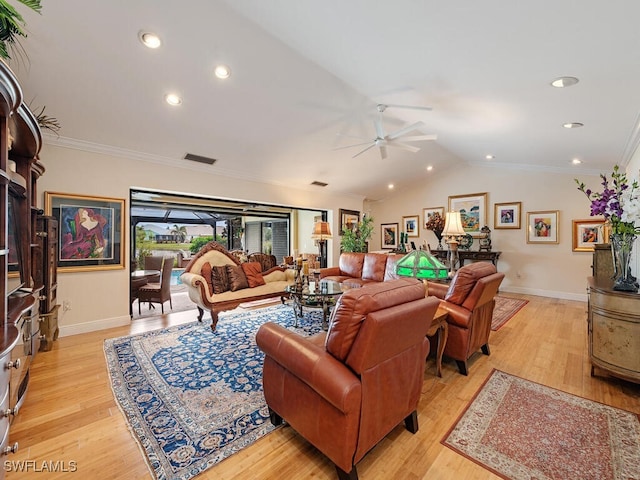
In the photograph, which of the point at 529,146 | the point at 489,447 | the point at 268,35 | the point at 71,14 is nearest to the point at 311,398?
the point at 489,447

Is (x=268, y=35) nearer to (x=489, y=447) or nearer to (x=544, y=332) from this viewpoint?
(x=489, y=447)

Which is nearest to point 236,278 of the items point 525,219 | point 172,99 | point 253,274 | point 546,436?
point 253,274

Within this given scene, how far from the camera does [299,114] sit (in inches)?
155

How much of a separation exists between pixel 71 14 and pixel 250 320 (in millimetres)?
3811

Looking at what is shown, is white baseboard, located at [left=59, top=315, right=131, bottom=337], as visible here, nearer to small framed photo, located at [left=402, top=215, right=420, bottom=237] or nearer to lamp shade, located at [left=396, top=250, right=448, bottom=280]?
lamp shade, located at [left=396, top=250, right=448, bottom=280]

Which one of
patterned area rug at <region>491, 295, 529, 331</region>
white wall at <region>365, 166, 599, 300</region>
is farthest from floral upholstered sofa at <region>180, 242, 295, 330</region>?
white wall at <region>365, 166, 599, 300</region>

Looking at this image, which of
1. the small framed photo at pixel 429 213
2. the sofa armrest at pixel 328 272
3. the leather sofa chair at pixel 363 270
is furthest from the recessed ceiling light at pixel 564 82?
the small framed photo at pixel 429 213

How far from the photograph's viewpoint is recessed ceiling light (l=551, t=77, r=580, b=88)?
8.02ft

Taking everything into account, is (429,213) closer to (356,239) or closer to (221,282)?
(356,239)

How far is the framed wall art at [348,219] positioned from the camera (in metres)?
7.75

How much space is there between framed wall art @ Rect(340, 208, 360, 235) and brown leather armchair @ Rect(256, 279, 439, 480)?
6043 mm

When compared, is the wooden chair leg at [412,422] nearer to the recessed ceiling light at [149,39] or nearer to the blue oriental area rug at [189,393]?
the blue oriental area rug at [189,393]

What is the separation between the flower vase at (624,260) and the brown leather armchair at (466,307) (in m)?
0.93

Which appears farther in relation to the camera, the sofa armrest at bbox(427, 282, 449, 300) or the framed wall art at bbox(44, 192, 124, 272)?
the framed wall art at bbox(44, 192, 124, 272)
